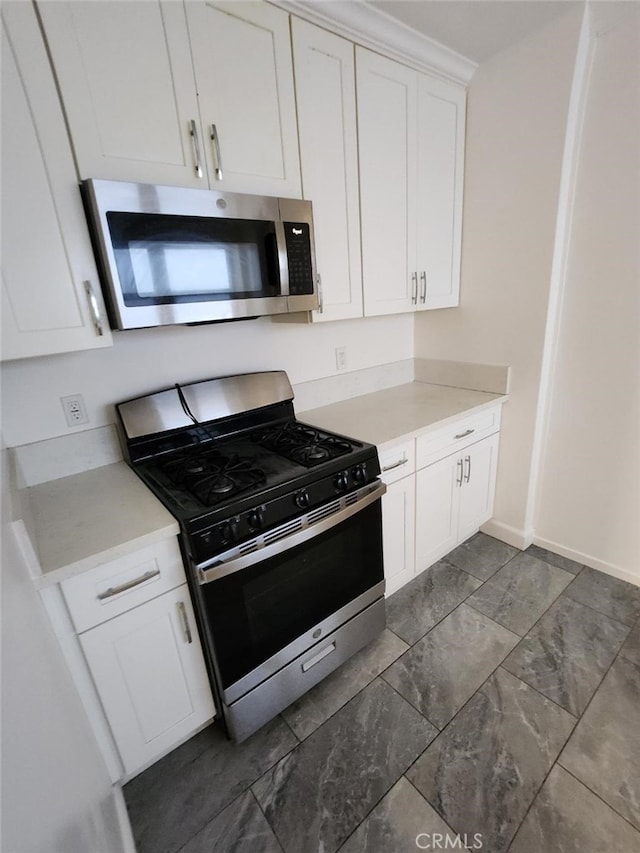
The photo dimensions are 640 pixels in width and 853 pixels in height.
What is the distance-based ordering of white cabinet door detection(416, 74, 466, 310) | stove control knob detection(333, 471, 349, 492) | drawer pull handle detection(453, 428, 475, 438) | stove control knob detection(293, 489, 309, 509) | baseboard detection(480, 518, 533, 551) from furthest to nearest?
baseboard detection(480, 518, 533, 551)
drawer pull handle detection(453, 428, 475, 438)
white cabinet door detection(416, 74, 466, 310)
stove control knob detection(333, 471, 349, 492)
stove control knob detection(293, 489, 309, 509)

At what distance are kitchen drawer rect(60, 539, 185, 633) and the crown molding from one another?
1.81m

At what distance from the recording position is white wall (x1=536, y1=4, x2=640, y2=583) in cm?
164

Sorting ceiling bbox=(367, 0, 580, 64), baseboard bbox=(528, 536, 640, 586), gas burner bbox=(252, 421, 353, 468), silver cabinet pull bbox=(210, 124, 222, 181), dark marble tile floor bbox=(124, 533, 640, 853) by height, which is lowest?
dark marble tile floor bbox=(124, 533, 640, 853)

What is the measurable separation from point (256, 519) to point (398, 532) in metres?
0.86

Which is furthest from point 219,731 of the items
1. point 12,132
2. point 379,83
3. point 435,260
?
point 379,83

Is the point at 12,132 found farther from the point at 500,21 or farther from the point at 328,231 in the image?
the point at 500,21

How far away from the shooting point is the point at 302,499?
4.29 feet

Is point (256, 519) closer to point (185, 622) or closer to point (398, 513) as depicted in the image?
point (185, 622)

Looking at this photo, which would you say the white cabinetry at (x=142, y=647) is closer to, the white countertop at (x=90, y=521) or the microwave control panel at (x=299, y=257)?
the white countertop at (x=90, y=521)

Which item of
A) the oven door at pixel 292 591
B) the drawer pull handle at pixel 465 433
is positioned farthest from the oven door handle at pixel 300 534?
the drawer pull handle at pixel 465 433

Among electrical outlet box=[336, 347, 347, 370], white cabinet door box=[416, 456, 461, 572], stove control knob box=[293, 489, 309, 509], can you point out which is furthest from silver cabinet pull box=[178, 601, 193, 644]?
electrical outlet box=[336, 347, 347, 370]

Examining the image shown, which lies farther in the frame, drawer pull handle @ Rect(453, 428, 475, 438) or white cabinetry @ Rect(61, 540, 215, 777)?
drawer pull handle @ Rect(453, 428, 475, 438)

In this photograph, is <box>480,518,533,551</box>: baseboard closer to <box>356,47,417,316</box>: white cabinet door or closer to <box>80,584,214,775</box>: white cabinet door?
<box>356,47,417,316</box>: white cabinet door

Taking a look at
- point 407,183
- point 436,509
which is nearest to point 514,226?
point 407,183
